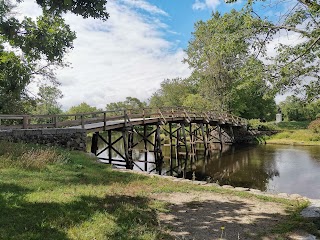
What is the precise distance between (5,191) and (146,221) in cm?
355

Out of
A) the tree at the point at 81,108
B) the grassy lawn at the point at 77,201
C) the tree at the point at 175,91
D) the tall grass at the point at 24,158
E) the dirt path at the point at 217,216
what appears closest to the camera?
the grassy lawn at the point at 77,201

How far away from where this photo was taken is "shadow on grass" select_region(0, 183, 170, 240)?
4.95 metres

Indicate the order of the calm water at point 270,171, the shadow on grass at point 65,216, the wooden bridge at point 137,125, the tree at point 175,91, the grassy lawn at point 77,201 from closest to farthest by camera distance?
the shadow on grass at point 65,216 → the grassy lawn at point 77,201 → the calm water at point 270,171 → the wooden bridge at point 137,125 → the tree at point 175,91

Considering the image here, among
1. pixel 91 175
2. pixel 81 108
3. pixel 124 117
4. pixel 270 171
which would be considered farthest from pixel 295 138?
pixel 81 108

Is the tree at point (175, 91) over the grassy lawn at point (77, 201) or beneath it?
over

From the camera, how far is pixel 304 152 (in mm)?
26250

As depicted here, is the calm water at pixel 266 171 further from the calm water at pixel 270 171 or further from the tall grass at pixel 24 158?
the tall grass at pixel 24 158

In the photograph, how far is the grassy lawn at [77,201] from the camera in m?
5.13

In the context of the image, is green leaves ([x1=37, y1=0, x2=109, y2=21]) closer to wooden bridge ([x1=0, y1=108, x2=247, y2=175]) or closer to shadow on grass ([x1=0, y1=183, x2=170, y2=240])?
shadow on grass ([x1=0, y1=183, x2=170, y2=240])

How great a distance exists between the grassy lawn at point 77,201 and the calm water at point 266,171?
279 inches

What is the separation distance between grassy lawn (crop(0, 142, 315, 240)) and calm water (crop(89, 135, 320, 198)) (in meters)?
7.09

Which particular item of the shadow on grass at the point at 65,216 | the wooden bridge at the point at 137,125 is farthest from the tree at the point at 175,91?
the shadow on grass at the point at 65,216

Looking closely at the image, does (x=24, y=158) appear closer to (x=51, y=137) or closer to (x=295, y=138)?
(x=51, y=137)

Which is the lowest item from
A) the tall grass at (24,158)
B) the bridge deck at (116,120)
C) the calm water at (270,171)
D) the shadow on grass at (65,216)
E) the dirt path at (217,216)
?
the calm water at (270,171)
